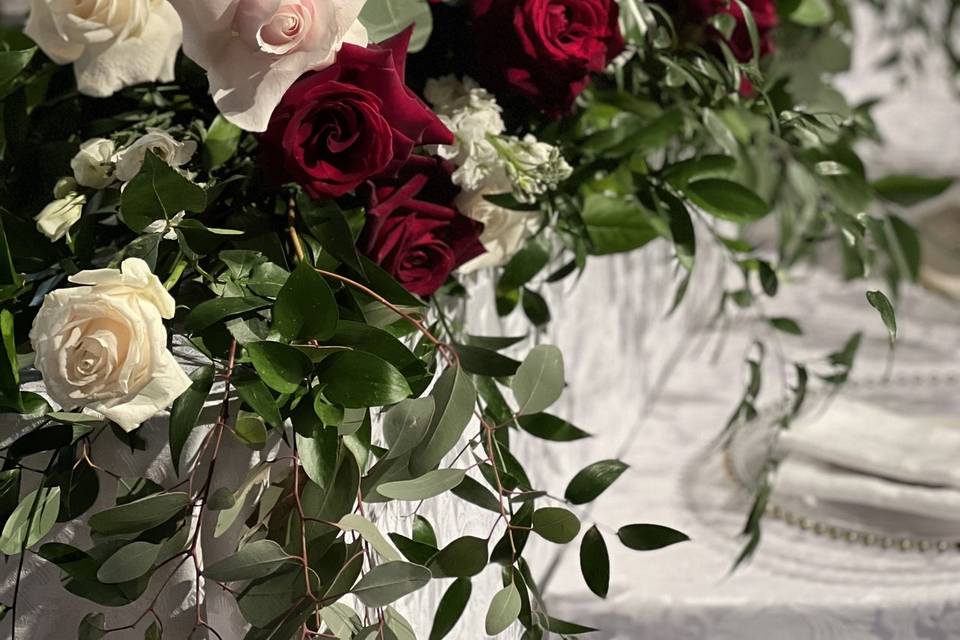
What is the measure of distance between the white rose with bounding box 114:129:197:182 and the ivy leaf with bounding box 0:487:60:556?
12cm

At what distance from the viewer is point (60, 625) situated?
405 mm

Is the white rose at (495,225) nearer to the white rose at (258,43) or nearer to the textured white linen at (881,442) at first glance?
the white rose at (258,43)

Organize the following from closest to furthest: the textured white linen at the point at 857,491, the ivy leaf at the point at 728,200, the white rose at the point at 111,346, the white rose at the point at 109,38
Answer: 1. the white rose at the point at 111,346
2. the white rose at the point at 109,38
3. the ivy leaf at the point at 728,200
4. the textured white linen at the point at 857,491

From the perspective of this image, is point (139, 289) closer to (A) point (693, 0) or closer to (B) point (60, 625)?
(B) point (60, 625)

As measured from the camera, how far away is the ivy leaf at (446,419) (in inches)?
14.7

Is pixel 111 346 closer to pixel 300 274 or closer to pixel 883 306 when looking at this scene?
pixel 300 274

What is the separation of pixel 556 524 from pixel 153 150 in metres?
0.21

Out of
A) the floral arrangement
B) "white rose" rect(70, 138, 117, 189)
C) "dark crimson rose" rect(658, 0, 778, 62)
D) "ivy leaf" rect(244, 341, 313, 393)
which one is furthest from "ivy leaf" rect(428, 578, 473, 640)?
"dark crimson rose" rect(658, 0, 778, 62)

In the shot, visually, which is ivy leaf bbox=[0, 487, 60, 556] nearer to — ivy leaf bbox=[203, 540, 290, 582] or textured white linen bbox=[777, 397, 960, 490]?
ivy leaf bbox=[203, 540, 290, 582]

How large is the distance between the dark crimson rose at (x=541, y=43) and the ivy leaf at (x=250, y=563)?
258 mm

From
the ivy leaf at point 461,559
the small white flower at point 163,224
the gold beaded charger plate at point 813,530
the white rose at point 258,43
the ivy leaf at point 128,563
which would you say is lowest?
the gold beaded charger plate at point 813,530

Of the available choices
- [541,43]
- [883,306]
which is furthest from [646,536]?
[541,43]

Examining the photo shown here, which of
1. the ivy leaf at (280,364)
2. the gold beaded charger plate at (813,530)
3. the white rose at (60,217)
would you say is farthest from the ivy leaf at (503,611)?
the gold beaded charger plate at (813,530)

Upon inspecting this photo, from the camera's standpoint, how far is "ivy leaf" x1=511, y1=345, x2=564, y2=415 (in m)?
0.41
